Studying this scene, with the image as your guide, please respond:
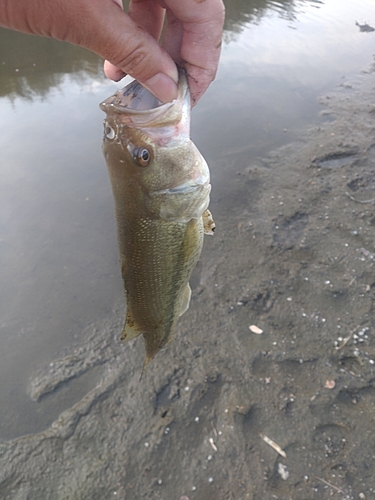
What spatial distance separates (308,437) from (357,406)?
0.51 m

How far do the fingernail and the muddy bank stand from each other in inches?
95.2

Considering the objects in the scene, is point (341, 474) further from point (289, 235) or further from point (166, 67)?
point (166, 67)

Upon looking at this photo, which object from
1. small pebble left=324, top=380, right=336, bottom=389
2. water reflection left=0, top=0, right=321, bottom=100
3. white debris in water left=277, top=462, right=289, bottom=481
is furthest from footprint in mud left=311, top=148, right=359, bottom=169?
water reflection left=0, top=0, right=321, bottom=100

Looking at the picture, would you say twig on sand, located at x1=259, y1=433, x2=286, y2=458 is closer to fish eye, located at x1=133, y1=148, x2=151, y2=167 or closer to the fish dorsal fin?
the fish dorsal fin

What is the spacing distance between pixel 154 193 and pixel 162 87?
47 cm

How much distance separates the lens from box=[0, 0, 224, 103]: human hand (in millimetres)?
1426

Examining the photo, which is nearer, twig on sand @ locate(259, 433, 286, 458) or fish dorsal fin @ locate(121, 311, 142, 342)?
fish dorsal fin @ locate(121, 311, 142, 342)

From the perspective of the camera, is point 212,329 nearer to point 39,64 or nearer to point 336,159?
point 336,159

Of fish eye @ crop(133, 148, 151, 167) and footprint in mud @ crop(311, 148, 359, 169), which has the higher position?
fish eye @ crop(133, 148, 151, 167)

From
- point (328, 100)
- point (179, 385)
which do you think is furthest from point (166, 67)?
→ point (328, 100)

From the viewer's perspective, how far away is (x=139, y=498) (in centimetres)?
258

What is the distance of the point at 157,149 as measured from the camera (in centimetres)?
160

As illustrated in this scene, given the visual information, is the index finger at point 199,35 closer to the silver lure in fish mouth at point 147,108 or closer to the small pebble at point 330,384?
the silver lure in fish mouth at point 147,108

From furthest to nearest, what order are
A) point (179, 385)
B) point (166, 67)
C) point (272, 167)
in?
1. point (272, 167)
2. point (179, 385)
3. point (166, 67)
